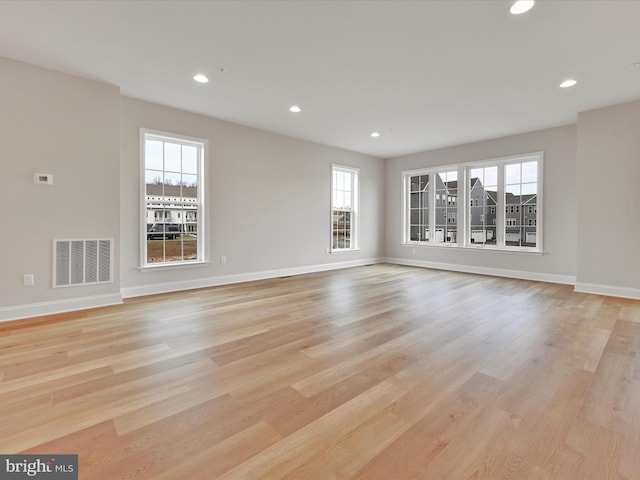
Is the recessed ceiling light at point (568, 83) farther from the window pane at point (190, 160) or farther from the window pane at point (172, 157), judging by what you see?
the window pane at point (172, 157)

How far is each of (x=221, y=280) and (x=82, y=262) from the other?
6.74 feet

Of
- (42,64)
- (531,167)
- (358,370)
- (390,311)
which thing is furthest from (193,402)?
(531,167)

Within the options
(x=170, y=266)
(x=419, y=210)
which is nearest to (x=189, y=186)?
(x=170, y=266)

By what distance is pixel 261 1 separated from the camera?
2480 mm

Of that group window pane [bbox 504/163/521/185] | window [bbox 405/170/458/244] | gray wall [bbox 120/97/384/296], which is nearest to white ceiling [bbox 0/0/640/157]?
gray wall [bbox 120/97/384/296]

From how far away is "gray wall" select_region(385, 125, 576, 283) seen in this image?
5.56 metres

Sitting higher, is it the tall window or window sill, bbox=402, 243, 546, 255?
the tall window

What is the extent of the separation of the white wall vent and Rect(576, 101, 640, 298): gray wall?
7.08 m

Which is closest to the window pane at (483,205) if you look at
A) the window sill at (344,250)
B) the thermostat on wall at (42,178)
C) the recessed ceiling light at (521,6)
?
the window sill at (344,250)

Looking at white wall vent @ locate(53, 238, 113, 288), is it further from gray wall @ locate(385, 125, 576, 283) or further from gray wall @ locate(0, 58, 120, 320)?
gray wall @ locate(385, 125, 576, 283)

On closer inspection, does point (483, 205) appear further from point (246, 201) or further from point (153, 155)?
point (153, 155)

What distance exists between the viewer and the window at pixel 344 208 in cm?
740

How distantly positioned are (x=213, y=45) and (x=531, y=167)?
20.0 feet

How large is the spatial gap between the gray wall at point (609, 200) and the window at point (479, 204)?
1.03 metres
